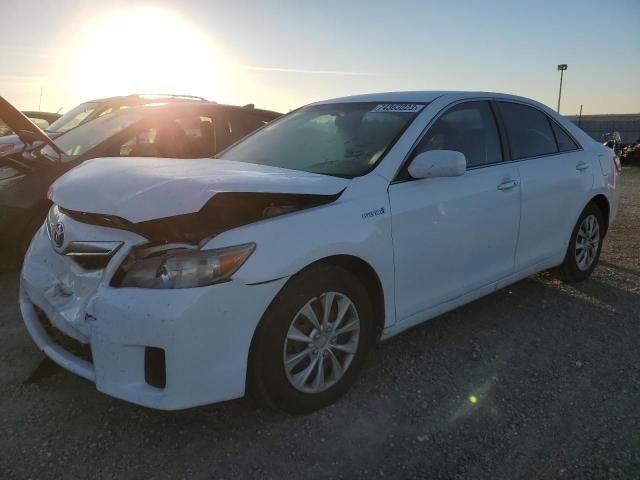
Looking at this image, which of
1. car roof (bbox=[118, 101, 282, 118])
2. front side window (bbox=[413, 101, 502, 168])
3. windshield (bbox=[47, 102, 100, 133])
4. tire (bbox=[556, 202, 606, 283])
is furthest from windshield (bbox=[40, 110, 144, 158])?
tire (bbox=[556, 202, 606, 283])

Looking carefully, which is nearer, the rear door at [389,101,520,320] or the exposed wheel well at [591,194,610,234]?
the rear door at [389,101,520,320]

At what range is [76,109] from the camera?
8523mm

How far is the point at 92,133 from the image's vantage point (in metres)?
5.42

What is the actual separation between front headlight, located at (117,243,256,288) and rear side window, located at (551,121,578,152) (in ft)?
10.3

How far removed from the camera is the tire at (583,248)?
4434 millimetres

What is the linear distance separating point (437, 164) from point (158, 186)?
1445 mm

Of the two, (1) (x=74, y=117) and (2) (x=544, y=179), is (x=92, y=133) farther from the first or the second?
(2) (x=544, y=179)

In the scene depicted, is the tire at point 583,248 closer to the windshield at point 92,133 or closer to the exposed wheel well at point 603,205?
the exposed wheel well at point 603,205

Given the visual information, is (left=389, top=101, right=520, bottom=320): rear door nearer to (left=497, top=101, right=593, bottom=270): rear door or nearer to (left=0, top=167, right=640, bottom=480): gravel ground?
(left=497, top=101, right=593, bottom=270): rear door

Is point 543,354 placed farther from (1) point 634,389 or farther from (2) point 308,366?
(2) point 308,366

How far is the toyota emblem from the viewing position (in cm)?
266

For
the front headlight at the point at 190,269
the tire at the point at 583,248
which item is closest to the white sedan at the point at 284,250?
the front headlight at the point at 190,269

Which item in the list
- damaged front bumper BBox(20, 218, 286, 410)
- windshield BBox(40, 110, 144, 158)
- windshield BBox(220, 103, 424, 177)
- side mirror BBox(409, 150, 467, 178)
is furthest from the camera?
windshield BBox(40, 110, 144, 158)

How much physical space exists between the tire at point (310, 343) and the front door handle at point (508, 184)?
1.36m
